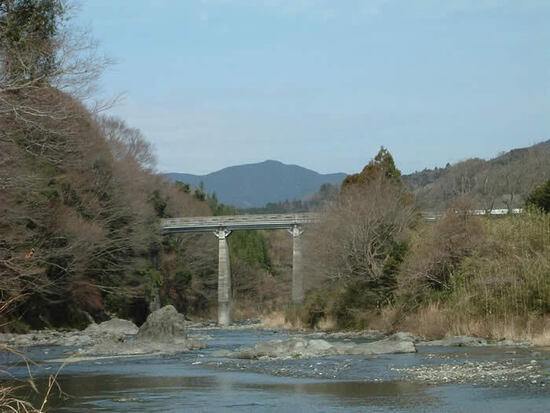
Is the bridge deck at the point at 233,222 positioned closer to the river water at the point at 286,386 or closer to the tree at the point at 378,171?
the tree at the point at 378,171

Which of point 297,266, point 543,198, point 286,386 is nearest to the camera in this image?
point 286,386

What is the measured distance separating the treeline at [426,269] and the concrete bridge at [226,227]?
21.8 meters

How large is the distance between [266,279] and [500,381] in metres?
85.5

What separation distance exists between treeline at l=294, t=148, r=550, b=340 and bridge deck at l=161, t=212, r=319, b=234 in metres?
22.5

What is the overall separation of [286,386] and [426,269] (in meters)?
18.1

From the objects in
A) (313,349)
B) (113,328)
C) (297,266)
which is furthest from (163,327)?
(297,266)

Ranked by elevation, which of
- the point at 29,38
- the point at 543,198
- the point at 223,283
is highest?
the point at 29,38

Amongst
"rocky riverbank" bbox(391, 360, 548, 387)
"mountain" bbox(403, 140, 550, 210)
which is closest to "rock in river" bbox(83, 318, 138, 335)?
"rocky riverbank" bbox(391, 360, 548, 387)

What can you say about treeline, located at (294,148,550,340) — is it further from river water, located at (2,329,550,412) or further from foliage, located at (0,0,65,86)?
foliage, located at (0,0,65,86)

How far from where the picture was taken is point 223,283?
7994cm

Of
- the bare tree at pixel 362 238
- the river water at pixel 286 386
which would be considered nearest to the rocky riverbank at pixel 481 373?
the river water at pixel 286 386

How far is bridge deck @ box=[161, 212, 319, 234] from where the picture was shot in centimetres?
7775

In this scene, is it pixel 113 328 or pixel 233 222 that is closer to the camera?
pixel 113 328

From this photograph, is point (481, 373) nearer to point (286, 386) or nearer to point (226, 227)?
point (286, 386)
